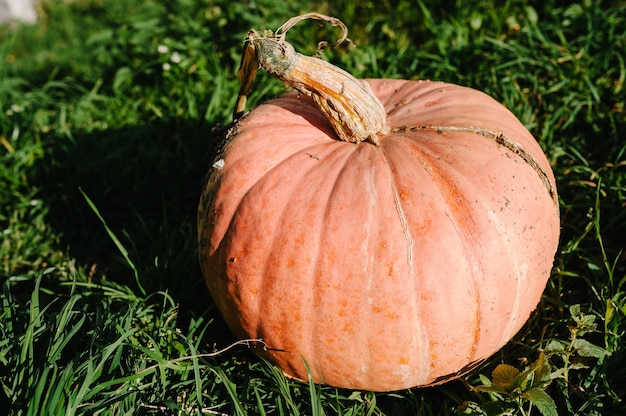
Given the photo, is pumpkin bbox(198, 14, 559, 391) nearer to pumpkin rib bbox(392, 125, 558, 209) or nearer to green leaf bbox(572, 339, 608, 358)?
pumpkin rib bbox(392, 125, 558, 209)

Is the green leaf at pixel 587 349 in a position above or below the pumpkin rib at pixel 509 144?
below

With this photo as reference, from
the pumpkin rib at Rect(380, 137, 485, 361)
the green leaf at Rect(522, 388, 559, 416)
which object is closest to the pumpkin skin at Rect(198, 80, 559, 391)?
the pumpkin rib at Rect(380, 137, 485, 361)

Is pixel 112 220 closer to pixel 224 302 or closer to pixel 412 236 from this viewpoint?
pixel 224 302

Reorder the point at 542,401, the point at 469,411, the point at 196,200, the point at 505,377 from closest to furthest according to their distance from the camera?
the point at 542,401 → the point at 505,377 → the point at 469,411 → the point at 196,200

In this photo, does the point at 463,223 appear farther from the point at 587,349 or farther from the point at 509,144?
the point at 587,349

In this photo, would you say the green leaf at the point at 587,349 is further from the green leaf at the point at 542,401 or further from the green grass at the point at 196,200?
the green leaf at the point at 542,401

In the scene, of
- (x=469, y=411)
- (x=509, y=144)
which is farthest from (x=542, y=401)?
(x=509, y=144)

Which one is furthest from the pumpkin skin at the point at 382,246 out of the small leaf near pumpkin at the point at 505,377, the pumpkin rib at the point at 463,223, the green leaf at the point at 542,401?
the green leaf at the point at 542,401
